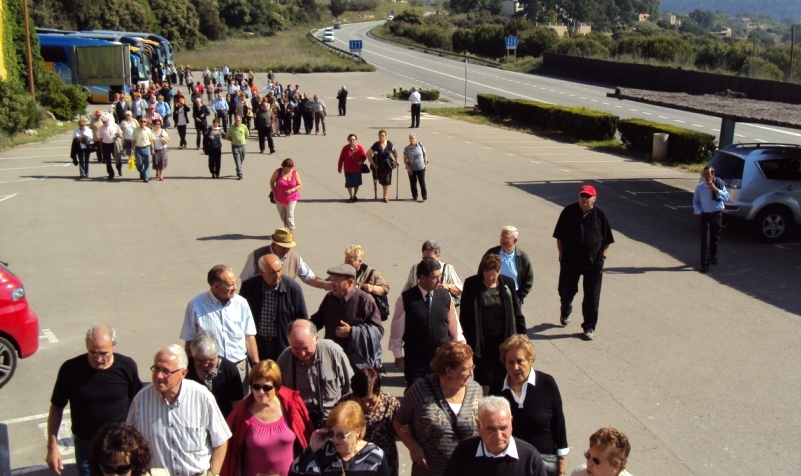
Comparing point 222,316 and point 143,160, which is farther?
point 143,160

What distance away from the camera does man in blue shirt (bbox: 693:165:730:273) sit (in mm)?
13539

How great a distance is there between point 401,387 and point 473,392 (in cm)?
338

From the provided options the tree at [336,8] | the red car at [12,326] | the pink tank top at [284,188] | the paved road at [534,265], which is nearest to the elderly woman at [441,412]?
the paved road at [534,265]

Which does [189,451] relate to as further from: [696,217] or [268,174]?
[268,174]

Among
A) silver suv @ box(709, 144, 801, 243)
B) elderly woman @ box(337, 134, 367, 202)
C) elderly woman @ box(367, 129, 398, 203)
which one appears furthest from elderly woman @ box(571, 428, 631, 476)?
elderly woman @ box(367, 129, 398, 203)

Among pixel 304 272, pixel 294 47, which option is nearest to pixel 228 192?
A: pixel 304 272

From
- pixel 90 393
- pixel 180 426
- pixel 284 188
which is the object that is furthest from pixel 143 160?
pixel 180 426

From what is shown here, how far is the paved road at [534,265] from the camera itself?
844cm

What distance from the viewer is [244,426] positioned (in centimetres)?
562

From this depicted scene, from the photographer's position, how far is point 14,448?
7.70 meters

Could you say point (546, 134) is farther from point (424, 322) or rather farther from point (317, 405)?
point (317, 405)

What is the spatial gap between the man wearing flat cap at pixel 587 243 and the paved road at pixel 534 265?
0.61 metres

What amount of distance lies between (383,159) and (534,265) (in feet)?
19.7

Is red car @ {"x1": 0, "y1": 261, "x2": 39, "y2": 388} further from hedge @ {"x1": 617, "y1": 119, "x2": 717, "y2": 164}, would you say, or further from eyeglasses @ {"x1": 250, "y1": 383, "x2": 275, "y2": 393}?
hedge @ {"x1": 617, "y1": 119, "x2": 717, "y2": 164}
